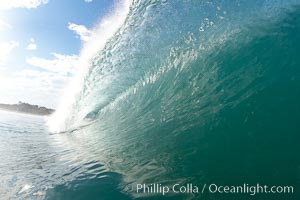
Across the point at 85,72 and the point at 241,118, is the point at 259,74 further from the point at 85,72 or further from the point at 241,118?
the point at 85,72

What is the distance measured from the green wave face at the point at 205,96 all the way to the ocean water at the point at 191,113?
0.02 m

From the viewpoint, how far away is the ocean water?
466 cm

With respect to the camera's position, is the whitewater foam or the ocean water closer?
the ocean water

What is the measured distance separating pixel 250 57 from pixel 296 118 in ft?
7.25

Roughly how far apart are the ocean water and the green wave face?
1.0 inches

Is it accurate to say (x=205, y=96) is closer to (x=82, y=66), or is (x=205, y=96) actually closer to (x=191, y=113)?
(x=191, y=113)

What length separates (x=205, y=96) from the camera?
687cm

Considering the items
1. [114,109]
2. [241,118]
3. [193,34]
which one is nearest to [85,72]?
[114,109]

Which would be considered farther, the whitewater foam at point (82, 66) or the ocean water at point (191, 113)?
the whitewater foam at point (82, 66)

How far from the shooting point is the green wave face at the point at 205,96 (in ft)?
16.0

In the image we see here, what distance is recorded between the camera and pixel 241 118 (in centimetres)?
576

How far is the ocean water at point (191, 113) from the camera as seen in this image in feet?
15.3

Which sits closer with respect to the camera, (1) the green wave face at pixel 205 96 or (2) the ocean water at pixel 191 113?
(2) the ocean water at pixel 191 113

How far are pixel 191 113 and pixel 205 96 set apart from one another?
0.52 meters
